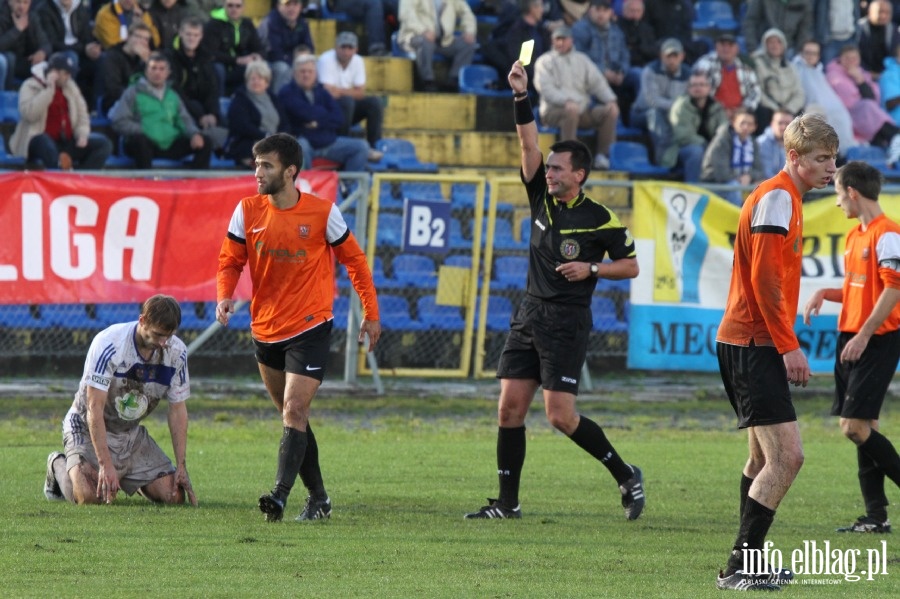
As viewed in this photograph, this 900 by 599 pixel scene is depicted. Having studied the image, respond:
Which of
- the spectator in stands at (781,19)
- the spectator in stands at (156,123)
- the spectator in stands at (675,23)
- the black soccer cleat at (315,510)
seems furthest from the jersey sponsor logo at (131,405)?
the spectator in stands at (781,19)

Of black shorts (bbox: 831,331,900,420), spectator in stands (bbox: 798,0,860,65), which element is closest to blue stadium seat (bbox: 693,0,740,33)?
spectator in stands (bbox: 798,0,860,65)

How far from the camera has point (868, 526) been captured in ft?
28.9

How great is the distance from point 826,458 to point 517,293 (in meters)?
5.57

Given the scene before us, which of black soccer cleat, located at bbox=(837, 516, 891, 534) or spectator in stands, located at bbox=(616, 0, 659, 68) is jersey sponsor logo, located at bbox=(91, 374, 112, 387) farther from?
spectator in stands, located at bbox=(616, 0, 659, 68)

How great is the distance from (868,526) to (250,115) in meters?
10.5

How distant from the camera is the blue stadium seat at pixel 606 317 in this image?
1750cm

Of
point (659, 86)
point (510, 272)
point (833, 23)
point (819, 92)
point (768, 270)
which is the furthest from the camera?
point (833, 23)

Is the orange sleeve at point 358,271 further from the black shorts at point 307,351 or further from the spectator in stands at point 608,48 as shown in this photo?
the spectator in stands at point 608,48

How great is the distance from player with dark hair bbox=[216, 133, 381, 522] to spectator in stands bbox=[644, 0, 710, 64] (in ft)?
47.6

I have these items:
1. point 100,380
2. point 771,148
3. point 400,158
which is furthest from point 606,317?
point 100,380

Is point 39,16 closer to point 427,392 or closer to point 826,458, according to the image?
point 427,392

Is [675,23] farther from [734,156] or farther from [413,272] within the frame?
[413,272]

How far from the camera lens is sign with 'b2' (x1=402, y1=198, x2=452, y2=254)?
53.4 ft

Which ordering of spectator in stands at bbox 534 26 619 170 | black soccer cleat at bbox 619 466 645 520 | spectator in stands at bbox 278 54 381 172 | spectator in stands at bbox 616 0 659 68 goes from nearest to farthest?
black soccer cleat at bbox 619 466 645 520, spectator in stands at bbox 278 54 381 172, spectator in stands at bbox 534 26 619 170, spectator in stands at bbox 616 0 659 68
